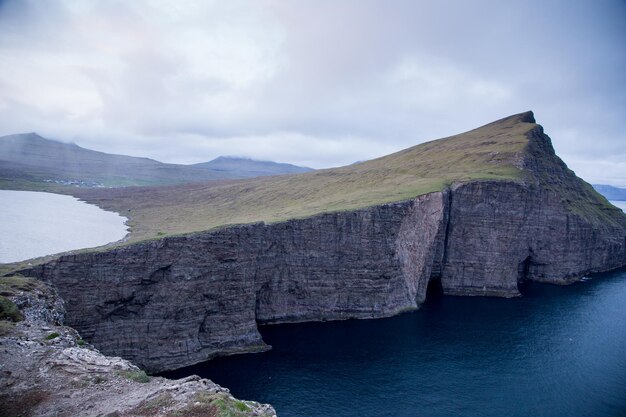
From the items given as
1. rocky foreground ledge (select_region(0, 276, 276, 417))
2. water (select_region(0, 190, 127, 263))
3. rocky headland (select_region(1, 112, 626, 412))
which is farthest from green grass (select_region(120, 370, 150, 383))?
water (select_region(0, 190, 127, 263))

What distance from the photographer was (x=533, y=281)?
349ft

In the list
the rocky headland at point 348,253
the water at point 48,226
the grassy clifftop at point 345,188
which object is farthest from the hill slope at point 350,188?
the water at point 48,226

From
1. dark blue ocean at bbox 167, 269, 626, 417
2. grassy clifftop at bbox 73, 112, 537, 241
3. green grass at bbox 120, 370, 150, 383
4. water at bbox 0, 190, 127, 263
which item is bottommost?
dark blue ocean at bbox 167, 269, 626, 417

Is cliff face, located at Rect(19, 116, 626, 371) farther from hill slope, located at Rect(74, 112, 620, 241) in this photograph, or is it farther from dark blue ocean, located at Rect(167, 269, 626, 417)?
hill slope, located at Rect(74, 112, 620, 241)

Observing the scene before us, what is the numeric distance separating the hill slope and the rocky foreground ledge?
168ft

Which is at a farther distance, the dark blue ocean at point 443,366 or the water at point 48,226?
the water at point 48,226

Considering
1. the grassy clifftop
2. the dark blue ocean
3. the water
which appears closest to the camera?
the dark blue ocean

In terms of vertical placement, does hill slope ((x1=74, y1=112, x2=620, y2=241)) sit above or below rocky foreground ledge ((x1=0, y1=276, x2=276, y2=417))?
above

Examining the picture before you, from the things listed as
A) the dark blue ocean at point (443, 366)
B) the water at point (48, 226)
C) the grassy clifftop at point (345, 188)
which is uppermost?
the grassy clifftop at point (345, 188)

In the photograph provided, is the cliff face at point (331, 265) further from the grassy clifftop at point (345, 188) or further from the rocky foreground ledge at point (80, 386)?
the rocky foreground ledge at point (80, 386)

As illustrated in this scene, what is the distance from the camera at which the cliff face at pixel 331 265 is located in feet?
178

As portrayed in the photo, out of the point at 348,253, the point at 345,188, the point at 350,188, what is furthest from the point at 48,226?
the point at 350,188

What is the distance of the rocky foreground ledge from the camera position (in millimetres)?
24375

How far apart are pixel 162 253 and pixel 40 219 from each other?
67.7 metres
